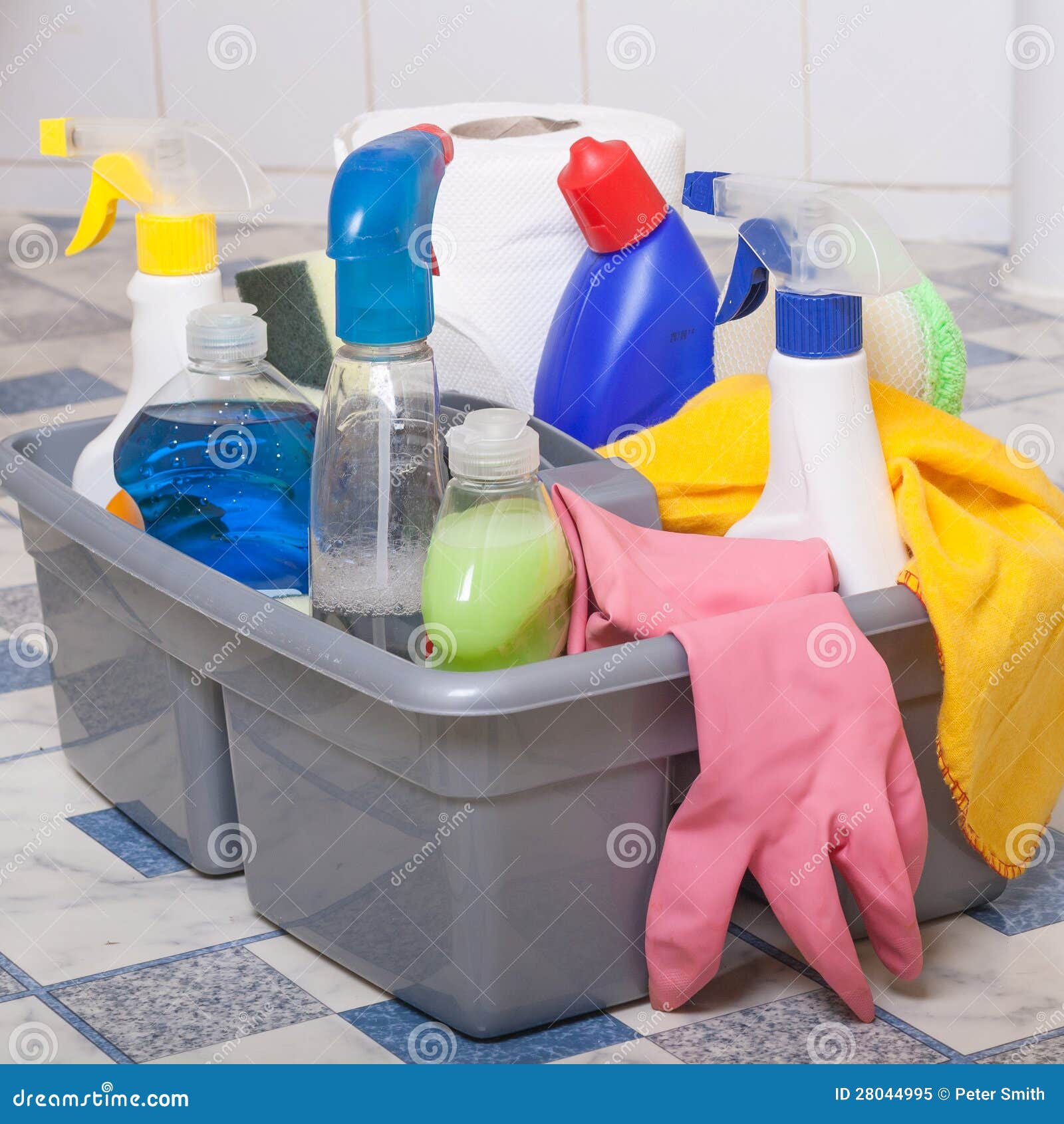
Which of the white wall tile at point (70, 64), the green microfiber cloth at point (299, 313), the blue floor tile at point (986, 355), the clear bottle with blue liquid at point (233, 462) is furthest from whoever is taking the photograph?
the white wall tile at point (70, 64)

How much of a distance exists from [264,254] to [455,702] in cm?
124

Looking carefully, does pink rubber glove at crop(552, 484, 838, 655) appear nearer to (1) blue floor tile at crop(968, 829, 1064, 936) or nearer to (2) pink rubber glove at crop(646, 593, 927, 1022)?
(2) pink rubber glove at crop(646, 593, 927, 1022)

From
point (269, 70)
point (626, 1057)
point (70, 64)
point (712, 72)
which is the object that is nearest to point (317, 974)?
point (626, 1057)

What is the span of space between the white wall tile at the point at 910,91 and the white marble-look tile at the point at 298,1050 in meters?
1.18

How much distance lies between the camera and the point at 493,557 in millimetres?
523

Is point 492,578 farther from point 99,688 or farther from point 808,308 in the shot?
point 99,688

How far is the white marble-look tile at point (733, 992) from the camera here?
573 mm

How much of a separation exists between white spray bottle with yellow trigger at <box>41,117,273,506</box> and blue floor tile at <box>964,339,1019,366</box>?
73 centimetres

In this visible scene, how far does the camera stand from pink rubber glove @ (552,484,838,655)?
54 cm

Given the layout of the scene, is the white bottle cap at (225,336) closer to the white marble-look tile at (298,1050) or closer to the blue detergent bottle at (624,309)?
the blue detergent bottle at (624,309)

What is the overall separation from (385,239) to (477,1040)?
0.27 m

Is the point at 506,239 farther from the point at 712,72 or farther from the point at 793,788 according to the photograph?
the point at 712,72

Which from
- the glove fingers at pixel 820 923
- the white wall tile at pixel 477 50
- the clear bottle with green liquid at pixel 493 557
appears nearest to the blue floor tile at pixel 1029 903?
the glove fingers at pixel 820 923

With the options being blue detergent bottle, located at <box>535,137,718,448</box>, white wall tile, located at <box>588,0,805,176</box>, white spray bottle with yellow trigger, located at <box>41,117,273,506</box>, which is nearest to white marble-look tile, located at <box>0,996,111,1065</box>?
white spray bottle with yellow trigger, located at <box>41,117,273,506</box>
